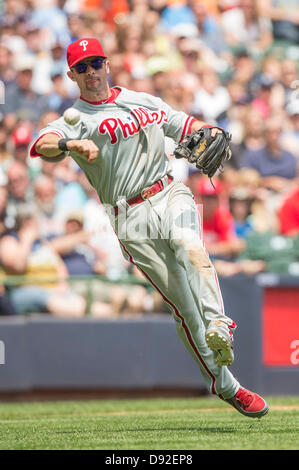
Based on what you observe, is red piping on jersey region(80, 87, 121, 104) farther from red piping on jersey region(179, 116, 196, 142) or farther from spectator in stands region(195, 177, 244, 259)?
spectator in stands region(195, 177, 244, 259)

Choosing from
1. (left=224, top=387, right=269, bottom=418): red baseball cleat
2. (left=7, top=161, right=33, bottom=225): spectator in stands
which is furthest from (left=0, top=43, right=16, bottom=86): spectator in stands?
(left=224, top=387, right=269, bottom=418): red baseball cleat

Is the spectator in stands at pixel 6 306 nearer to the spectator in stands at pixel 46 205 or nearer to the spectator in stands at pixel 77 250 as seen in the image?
the spectator in stands at pixel 77 250

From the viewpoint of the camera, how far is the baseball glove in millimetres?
6094

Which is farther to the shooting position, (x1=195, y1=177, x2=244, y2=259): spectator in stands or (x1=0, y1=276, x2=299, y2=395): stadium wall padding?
(x1=195, y1=177, x2=244, y2=259): spectator in stands

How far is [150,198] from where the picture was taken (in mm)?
6105

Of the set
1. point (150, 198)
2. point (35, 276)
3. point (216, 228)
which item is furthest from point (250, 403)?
point (216, 228)

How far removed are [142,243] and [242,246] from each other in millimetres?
3887

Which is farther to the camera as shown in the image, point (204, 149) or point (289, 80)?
point (289, 80)

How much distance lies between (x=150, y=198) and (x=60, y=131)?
2.43 feet

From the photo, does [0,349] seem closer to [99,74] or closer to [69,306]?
[69,306]

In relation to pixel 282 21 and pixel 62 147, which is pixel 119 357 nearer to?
pixel 62 147

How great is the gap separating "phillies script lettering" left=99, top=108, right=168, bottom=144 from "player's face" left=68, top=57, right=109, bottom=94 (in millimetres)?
245

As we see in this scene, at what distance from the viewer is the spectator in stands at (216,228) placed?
986cm

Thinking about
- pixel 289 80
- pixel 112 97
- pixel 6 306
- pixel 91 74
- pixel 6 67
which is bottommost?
pixel 6 306
